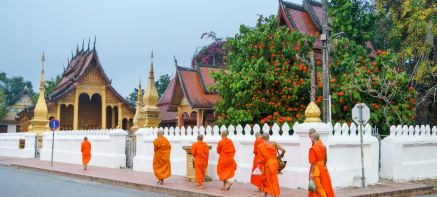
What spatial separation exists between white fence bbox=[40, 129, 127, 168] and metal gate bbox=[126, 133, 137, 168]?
0.52ft

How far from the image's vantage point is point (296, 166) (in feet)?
35.8

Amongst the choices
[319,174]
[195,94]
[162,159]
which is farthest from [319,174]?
[195,94]

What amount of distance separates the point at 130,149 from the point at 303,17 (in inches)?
506

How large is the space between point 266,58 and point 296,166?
7.93 metres

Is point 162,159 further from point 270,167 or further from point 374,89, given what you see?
point 374,89

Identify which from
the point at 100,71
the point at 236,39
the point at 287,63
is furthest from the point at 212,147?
the point at 100,71

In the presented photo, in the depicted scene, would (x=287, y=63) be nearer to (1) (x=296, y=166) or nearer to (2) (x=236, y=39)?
(2) (x=236, y=39)

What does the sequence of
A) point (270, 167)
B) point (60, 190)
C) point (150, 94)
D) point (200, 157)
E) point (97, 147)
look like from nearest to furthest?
point (270, 167) < point (60, 190) < point (200, 157) < point (97, 147) < point (150, 94)

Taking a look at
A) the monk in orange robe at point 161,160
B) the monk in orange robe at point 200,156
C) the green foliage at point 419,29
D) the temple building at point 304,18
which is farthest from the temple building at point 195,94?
the monk in orange robe at point 200,156

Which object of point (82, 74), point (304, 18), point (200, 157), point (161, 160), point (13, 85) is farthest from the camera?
point (13, 85)

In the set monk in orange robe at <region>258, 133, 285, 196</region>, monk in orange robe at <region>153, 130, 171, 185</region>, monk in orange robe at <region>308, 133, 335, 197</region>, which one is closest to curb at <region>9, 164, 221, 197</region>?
monk in orange robe at <region>153, 130, 171, 185</region>

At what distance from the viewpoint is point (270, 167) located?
9.30 m

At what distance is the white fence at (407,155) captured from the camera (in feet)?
41.4

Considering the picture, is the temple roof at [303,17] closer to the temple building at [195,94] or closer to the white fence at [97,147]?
the temple building at [195,94]
